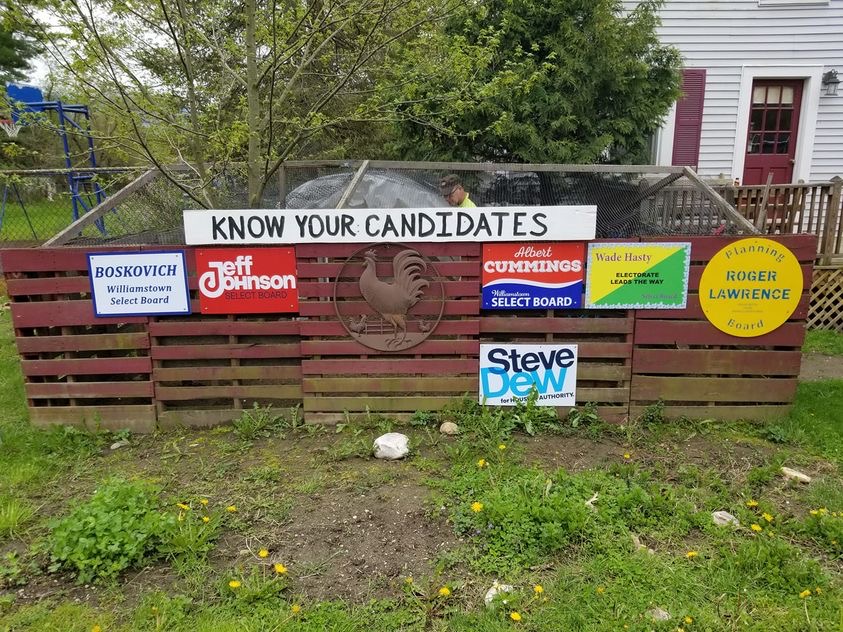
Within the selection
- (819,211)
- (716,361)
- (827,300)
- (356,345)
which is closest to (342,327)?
(356,345)

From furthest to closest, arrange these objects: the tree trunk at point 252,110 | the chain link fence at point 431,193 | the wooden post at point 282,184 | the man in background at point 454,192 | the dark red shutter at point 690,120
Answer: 1. the dark red shutter at point 690,120
2. the wooden post at point 282,184
3. the man in background at point 454,192
4. the chain link fence at point 431,193
5. the tree trunk at point 252,110

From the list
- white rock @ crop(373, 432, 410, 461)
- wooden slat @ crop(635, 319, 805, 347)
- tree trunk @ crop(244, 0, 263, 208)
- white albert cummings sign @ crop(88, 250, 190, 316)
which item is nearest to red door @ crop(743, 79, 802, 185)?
wooden slat @ crop(635, 319, 805, 347)

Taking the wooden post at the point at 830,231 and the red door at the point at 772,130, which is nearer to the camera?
the wooden post at the point at 830,231

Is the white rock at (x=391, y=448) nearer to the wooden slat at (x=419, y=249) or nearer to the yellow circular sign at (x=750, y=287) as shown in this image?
the wooden slat at (x=419, y=249)

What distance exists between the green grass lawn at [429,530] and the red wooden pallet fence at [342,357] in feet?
0.71

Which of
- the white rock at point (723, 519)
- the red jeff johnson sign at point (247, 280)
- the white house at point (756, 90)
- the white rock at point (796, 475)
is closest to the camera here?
the white rock at point (723, 519)

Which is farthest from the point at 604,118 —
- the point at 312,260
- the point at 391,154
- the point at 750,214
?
the point at 312,260

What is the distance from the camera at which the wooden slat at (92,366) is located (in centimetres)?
437

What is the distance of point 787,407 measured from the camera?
4.40 meters

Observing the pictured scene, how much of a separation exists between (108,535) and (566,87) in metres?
7.11

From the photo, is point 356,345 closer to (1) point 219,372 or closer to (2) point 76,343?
(1) point 219,372

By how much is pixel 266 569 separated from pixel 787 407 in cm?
395

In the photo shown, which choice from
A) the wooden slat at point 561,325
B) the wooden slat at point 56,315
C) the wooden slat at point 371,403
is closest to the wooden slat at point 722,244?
the wooden slat at point 561,325

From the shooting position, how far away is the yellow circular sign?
4223 mm
